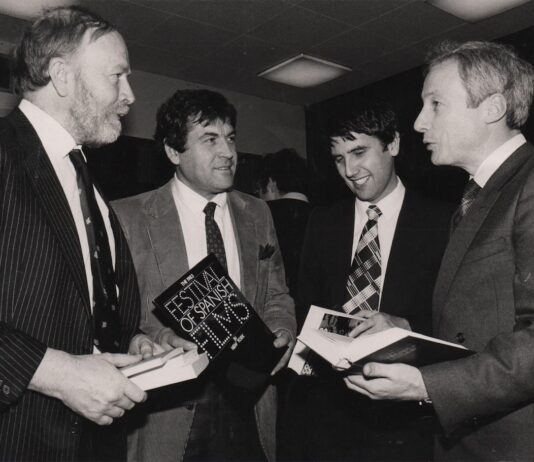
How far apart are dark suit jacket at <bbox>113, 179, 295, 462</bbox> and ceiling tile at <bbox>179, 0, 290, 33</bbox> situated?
2.54 m

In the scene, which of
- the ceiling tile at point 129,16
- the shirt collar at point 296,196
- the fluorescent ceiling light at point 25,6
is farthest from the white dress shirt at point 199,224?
the fluorescent ceiling light at point 25,6

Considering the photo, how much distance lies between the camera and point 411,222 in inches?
88.2

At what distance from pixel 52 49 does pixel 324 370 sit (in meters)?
1.69

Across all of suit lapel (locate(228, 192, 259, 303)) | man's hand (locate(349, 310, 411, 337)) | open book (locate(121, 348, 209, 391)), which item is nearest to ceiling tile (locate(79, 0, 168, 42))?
suit lapel (locate(228, 192, 259, 303))

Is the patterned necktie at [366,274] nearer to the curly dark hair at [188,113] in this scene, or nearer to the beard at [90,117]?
the curly dark hair at [188,113]

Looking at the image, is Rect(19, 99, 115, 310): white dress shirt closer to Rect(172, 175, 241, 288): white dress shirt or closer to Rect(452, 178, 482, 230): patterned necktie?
Rect(172, 175, 241, 288): white dress shirt

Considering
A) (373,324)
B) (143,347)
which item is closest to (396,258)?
(373,324)

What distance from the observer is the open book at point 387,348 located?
1.21 meters

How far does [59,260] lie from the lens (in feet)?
4.45

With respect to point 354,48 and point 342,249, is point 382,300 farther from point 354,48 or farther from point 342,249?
point 354,48

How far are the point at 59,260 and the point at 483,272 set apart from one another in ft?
3.93

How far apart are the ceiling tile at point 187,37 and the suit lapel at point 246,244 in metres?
2.90

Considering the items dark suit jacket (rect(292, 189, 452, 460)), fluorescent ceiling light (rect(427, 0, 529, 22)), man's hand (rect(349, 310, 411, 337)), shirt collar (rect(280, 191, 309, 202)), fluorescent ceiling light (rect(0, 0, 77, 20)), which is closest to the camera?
man's hand (rect(349, 310, 411, 337))

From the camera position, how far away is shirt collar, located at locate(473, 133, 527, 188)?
162cm
